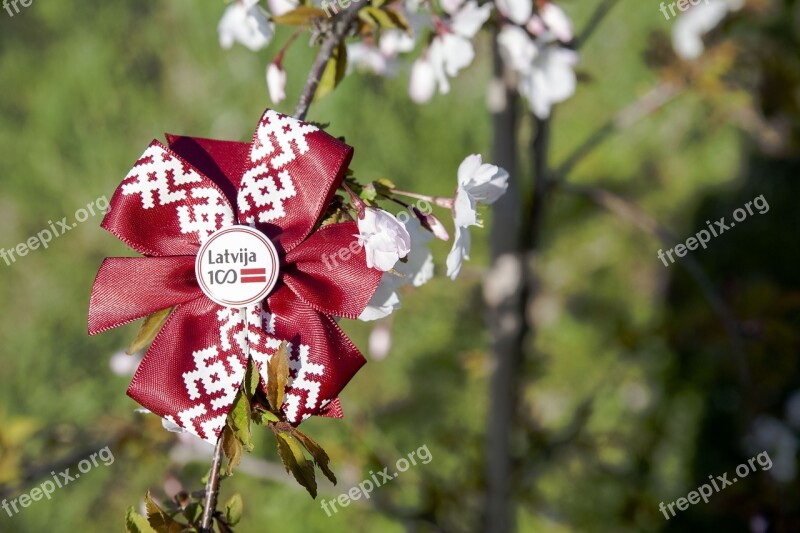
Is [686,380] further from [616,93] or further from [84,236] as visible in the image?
[84,236]

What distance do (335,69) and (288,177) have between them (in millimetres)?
201

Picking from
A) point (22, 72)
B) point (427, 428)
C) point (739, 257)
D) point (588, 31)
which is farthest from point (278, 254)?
point (22, 72)

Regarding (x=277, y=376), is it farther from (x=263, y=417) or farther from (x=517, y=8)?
(x=517, y=8)

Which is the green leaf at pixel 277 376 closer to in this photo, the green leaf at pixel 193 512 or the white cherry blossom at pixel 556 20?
the green leaf at pixel 193 512

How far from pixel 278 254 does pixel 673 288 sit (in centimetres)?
189

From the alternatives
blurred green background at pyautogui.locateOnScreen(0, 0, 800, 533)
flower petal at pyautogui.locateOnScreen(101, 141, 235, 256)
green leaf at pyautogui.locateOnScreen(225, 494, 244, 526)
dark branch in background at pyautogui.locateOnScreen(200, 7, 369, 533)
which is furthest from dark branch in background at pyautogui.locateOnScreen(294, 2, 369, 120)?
blurred green background at pyautogui.locateOnScreen(0, 0, 800, 533)

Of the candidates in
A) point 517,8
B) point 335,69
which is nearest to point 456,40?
point 517,8

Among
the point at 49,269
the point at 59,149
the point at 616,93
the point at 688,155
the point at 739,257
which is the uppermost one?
the point at 59,149

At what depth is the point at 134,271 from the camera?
0.59 metres

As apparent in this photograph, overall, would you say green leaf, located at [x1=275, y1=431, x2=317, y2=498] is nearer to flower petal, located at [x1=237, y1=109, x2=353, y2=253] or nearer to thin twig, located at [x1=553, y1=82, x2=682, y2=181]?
flower petal, located at [x1=237, y1=109, x2=353, y2=253]

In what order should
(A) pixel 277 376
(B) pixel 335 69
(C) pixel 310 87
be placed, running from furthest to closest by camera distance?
(B) pixel 335 69
(C) pixel 310 87
(A) pixel 277 376

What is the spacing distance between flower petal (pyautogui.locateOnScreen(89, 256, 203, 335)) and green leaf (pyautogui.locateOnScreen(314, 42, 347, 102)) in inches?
9.8

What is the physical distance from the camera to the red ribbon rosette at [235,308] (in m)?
0.57

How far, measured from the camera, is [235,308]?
1.93 feet
